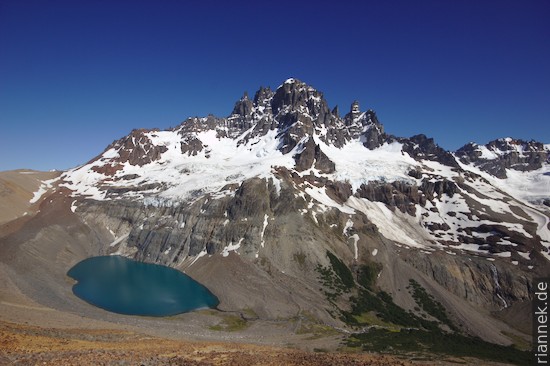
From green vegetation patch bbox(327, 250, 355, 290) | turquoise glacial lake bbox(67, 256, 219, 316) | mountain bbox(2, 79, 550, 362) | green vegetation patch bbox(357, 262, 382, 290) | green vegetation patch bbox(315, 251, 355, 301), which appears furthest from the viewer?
green vegetation patch bbox(357, 262, 382, 290)

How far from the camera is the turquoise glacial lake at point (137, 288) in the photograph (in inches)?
4368

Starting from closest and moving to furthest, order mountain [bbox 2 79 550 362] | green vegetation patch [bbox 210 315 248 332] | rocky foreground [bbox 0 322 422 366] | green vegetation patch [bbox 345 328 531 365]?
rocky foreground [bbox 0 322 422 366] → green vegetation patch [bbox 345 328 531 365] → green vegetation patch [bbox 210 315 248 332] → mountain [bbox 2 79 550 362]

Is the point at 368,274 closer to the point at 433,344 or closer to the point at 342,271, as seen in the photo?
the point at 342,271

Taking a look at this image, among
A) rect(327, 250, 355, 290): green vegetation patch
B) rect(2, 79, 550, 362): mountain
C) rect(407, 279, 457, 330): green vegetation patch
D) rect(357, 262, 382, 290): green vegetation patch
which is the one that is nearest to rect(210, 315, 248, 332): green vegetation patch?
rect(2, 79, 550, 362): mountain

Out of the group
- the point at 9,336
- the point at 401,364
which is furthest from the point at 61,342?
the point at 401,364

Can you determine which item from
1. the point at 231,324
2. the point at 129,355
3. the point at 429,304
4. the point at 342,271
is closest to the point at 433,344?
the point at 429,304

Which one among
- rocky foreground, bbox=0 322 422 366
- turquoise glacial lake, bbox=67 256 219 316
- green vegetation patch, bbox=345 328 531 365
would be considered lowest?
green vegetation patch, bbox=345 328 531 365

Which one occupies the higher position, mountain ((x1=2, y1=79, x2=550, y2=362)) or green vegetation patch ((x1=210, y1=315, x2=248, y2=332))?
mountain ((x1=2, y1=79, x2=550, y2=362))

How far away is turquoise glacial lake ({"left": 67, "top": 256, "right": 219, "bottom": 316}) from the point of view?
11094 centimetres

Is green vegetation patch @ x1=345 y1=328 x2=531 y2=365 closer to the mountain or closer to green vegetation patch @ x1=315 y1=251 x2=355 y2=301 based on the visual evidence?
the mountain

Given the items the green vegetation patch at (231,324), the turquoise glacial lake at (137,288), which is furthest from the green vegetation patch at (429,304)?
the turquoise glacial lake at (137,288)

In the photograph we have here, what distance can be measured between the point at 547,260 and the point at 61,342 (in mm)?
188464

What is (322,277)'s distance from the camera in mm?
142000

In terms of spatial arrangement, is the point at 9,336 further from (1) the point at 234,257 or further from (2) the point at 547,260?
(2) the point at 547,260
